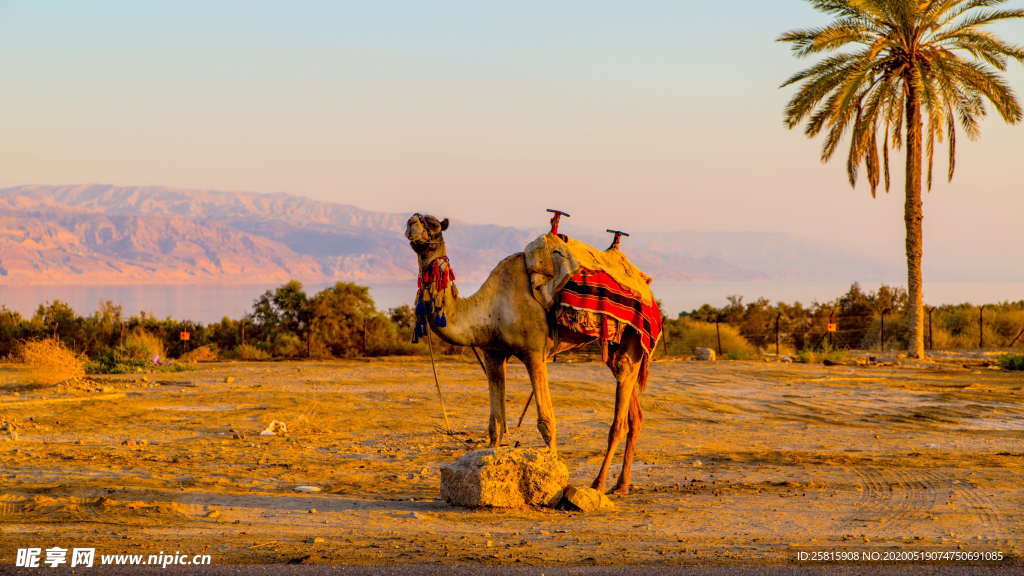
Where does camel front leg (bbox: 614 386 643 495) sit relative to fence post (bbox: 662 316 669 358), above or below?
below

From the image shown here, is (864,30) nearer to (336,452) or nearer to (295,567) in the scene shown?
(336,452)

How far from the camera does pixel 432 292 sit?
10531 mm

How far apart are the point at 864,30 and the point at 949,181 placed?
5.55 metres

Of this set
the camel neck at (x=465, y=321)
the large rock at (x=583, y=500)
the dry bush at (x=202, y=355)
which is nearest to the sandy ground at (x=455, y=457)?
the large rock at (x=583, y=500)

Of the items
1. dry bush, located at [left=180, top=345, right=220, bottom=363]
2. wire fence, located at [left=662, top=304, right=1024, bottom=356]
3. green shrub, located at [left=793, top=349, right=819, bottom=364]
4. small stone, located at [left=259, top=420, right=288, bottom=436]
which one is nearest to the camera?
small stone, located at [left=259, top=420, right=288, bottom=436]

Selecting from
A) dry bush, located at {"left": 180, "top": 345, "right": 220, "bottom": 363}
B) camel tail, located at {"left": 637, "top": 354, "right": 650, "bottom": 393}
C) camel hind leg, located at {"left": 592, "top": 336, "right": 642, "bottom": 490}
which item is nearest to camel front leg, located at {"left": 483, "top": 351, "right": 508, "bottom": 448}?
camel hind leg, located at {"left": 592, "top": 336, "right": 642, "bottom": 490}

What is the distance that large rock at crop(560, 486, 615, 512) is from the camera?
9930 millimetres

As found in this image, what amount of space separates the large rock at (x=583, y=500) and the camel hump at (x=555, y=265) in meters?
1.84

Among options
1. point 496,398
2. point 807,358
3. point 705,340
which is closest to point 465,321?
point 496,398

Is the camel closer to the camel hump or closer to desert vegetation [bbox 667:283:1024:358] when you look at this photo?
the camel hump

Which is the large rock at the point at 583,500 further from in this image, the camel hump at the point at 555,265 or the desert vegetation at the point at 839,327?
the desert vegetation at the point at 839,327

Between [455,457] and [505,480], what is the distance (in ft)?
12.3

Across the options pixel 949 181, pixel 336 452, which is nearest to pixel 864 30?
pixel 949 181

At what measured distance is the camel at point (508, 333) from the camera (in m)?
10.5
